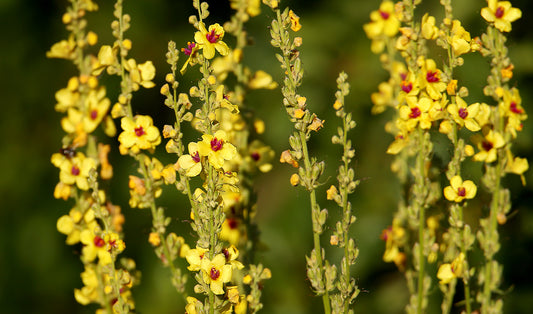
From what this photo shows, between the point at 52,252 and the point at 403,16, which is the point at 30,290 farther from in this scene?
the point at 403,16

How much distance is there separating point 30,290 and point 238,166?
108cm

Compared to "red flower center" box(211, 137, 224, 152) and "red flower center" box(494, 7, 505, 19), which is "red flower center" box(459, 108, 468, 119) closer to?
"red flower center" box(494, 7, 505, 19)

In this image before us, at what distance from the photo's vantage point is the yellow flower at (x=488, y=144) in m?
0.94

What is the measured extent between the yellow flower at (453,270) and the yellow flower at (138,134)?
50 cm

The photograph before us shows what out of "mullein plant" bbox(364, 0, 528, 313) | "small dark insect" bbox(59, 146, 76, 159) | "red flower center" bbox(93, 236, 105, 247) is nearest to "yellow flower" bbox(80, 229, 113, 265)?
"red flower center" bbox(93, 236, 105, 247)

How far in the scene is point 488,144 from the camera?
0.98m

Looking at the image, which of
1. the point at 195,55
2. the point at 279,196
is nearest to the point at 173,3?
the point at 279,196

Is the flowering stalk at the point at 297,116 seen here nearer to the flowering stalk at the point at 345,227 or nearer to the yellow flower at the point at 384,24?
the flowering stalk at the point at 345,227

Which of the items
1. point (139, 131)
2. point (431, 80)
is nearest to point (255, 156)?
point (139, 131)

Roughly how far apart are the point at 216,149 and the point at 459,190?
0.38 metres

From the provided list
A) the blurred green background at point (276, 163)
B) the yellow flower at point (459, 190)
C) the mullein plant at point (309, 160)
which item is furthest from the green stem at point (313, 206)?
the blurred green background at point (276, 163)

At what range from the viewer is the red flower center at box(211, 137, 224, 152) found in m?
0.81

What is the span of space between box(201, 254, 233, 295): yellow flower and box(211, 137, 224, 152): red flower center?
0.45 ft

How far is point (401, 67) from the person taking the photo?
4.02 feet
